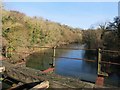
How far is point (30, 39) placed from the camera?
23.1 metres

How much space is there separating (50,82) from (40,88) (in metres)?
0.59

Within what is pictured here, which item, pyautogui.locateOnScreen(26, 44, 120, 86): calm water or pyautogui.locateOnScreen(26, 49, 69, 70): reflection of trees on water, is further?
pyautogui.locateOnScreen(26, 49, 69, 70): reflection of trees on water

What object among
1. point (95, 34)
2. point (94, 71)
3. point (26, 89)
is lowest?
point (94, 71)

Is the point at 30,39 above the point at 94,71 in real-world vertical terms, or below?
above

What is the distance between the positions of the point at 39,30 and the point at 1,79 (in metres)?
21.9

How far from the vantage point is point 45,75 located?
4652 mm

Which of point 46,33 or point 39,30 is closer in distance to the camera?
point 39,30

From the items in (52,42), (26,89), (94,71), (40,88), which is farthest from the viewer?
(52,42)

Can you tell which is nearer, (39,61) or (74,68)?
(74,68)

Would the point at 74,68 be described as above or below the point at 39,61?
below

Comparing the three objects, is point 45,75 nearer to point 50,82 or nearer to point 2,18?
point 50,82

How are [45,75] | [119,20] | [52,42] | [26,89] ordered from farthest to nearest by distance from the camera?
[52,42] < [119,20] < [45,75] < [26,89]

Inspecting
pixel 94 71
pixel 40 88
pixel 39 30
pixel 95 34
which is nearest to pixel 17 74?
pixel 40 88

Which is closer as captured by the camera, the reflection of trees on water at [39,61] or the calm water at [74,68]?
the calm water at [74,68]
